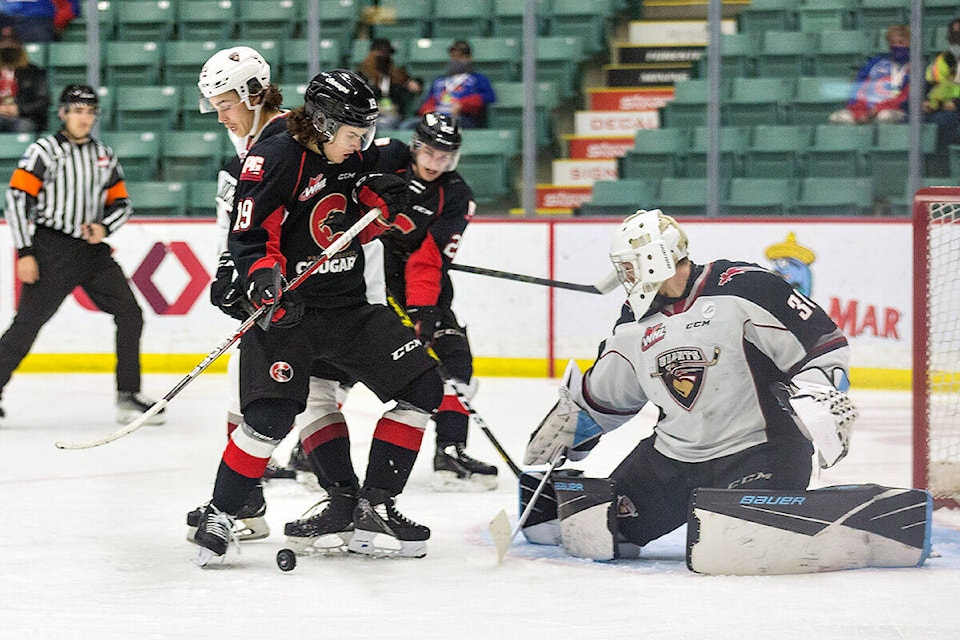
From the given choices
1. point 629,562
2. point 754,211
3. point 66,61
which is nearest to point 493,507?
point 629,562

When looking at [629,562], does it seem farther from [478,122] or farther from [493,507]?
[478,122]

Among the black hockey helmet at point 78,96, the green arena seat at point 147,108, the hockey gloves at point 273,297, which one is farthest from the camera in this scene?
the green arena seat at point 147,108

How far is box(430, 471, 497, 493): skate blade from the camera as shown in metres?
4.34

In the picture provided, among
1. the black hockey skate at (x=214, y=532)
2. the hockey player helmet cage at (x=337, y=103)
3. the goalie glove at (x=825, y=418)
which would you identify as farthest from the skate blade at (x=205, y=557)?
the goalie glove at (x=825, y=418)

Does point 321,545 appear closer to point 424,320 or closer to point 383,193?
point 383,193

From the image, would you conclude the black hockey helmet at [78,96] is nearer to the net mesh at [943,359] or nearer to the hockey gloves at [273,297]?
the hockey gloves at [273,297]

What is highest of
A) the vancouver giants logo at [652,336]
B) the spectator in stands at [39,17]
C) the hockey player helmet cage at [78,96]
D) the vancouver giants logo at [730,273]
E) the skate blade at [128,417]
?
the spectator in stands at [39,17]

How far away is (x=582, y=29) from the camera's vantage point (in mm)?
7484

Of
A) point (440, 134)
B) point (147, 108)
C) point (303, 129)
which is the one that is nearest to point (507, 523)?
point (303, 129)

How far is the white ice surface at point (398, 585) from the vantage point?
9.04ft

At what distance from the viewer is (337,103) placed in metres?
3.14

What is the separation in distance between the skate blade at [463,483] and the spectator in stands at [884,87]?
344cm

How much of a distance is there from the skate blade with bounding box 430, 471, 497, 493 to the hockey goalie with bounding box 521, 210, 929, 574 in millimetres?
931

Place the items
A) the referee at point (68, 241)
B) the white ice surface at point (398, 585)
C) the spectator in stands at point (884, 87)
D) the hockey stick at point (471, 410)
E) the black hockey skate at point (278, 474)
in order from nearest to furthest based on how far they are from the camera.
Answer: the white ice surface at point (398, 585) < the hockey stick at point (471, 410) < the black hockey skate at point (278, 474) < the referee at point (68, 241) < the spectator in stands at point (884, 87)
